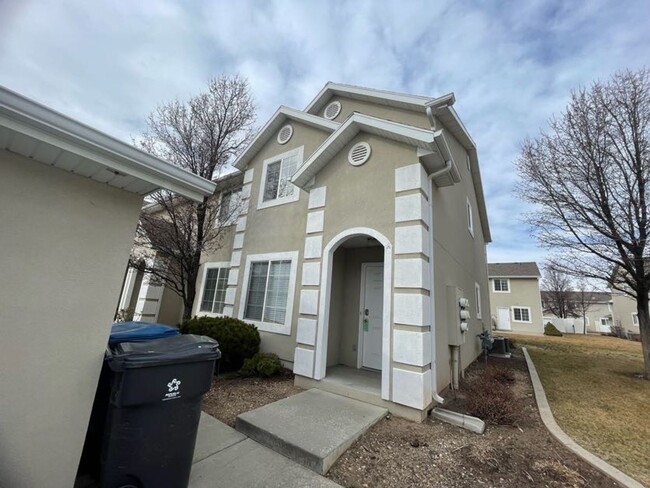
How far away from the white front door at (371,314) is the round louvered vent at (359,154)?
2.65 m

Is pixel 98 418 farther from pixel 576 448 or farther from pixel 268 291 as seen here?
pixel 576 448

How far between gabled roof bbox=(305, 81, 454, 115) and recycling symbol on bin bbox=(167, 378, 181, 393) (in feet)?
27.2

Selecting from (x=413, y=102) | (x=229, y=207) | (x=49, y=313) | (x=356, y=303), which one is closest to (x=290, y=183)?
(x=229, y=207)

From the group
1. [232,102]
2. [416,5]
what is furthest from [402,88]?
[232,102]

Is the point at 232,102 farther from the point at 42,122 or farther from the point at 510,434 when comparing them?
the point at 510,434

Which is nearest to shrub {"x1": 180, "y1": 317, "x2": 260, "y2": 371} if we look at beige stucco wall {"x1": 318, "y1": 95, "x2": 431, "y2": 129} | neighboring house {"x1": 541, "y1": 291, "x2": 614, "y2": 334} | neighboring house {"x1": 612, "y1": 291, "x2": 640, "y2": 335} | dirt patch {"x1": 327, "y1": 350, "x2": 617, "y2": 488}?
dirt patch {"x1": 327, "y1": 350, "x2": 617, "y2": 488}

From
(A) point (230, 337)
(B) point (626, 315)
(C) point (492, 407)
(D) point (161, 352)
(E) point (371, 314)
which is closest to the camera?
(D) point (161, 352)

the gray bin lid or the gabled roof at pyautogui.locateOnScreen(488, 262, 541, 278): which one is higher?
the gabled roof at pyautogui.locateOnScreen(488, 262, 541, 278)

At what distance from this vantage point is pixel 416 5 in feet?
20.2

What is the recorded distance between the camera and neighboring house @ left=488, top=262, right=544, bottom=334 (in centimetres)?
2552

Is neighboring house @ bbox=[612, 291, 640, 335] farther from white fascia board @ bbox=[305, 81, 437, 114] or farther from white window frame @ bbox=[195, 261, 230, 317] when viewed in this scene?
white window frame @ bbox=[195, 261, 230, 317]

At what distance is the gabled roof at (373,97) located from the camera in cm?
802

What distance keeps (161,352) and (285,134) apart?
8151mm

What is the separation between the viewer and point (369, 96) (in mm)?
9094
